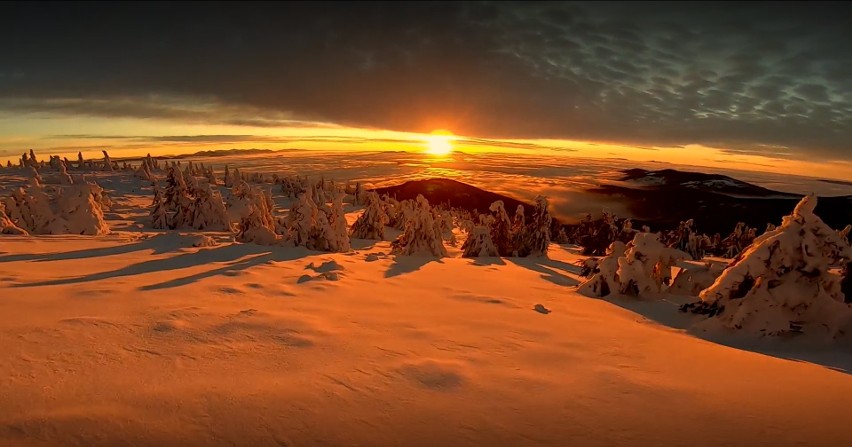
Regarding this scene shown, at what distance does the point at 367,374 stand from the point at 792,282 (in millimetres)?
8506

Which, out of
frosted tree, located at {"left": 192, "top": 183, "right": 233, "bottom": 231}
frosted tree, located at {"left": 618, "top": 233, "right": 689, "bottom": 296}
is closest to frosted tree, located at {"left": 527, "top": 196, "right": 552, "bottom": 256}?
frosted tree, located at {"left": 618, "top": 233, "right": 689, "bottom": 296}

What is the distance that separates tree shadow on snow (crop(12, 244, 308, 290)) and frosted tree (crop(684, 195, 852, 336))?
11.0 meters

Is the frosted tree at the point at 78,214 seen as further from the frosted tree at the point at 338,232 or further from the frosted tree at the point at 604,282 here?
the frosted tree at the point at 604,282

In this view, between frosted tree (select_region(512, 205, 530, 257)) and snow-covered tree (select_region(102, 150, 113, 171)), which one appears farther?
snow-covered tree (select_region(102, 150, 113, 171))

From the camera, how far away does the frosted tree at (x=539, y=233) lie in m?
28.2

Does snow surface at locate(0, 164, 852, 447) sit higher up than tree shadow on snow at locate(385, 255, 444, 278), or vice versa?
snow surface at locate(0, 164, 852, 447)

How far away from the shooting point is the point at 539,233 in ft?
92.9

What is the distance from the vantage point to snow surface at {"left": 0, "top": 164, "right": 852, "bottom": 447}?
322 centimetres

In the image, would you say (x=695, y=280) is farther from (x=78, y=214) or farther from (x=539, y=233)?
(x=78, y=214)

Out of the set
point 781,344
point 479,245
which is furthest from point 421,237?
point 781,344

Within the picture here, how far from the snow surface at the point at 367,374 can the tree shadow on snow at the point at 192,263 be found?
7.9 inches

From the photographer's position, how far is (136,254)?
12.9 meters

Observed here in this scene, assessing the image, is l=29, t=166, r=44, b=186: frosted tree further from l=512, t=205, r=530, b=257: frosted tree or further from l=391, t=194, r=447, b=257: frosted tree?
l=512, t=205, r=530, b=257: frosted tree

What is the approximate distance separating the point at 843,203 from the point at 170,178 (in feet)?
483
